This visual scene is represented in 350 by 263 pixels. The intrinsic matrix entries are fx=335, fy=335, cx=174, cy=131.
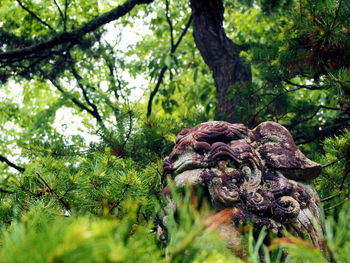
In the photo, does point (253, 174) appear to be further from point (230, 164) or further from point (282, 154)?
point (282, 154)

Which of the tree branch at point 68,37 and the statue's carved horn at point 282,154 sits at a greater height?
the tree branch at point 68,37

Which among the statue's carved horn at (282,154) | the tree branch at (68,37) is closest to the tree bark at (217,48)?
the tree branch at (68,37)

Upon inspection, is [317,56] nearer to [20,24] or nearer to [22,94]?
[20,24]

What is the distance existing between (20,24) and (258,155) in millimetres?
7314

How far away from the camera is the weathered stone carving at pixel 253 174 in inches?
69.8

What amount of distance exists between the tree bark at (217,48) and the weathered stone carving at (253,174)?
2384 mm

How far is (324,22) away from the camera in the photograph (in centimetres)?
277

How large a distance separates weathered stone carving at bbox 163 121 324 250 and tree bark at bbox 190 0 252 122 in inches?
93.8

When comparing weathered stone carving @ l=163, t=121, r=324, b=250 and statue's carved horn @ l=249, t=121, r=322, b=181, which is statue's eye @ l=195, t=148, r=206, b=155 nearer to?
weathered stone carving @ l=163, t=121, r=324, b=250

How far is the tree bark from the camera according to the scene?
4.71m

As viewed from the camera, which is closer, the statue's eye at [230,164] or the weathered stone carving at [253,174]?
the weathered stone carving at [253,174]

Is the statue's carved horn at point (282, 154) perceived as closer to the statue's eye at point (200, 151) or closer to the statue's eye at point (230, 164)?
the statue's eye at point (230, 164)

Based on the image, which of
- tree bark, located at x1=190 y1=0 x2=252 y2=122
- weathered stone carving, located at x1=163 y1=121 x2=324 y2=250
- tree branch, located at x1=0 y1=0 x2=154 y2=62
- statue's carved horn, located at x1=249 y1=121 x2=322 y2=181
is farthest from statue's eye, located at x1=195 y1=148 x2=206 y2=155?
tree branch, located at x1=0 y1=0 x2=154 y2=62

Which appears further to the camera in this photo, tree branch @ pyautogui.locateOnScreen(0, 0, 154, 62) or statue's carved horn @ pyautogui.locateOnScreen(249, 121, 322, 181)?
tree branch @ pyautogui.locateOnScreen(0, 0, 154, 62)
